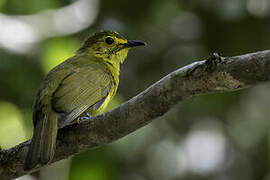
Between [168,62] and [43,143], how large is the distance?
11.7 feet

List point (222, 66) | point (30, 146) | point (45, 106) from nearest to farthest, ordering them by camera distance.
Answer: point (222, 66) < point (30, 146) < point (45, 106)

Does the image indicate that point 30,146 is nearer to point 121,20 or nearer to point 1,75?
point 1,75

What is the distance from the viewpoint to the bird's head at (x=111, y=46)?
5422 mm

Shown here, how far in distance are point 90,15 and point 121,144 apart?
2075mm

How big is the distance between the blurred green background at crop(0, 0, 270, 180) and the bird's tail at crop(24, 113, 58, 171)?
1417 mm

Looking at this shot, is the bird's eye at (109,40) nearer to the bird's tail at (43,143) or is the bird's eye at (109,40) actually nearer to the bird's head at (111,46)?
the bird's head at (111,46)

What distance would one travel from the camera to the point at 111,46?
5.48 metres

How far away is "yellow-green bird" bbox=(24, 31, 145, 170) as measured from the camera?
3625 mm

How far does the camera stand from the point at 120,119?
3.40 metres

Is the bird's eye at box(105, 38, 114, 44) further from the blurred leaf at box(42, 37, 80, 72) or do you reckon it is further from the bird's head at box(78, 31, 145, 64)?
the blurred leaf at box(42, 37, 80, 72)

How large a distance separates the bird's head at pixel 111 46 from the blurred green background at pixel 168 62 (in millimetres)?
259

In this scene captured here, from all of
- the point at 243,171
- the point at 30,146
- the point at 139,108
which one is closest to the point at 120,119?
the point at 139,108

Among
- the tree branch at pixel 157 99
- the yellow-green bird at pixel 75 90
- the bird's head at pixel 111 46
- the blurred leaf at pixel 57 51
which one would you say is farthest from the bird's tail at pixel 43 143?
the bird's head at pixel 111 46

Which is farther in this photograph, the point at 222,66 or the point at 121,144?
the point at 121,144
